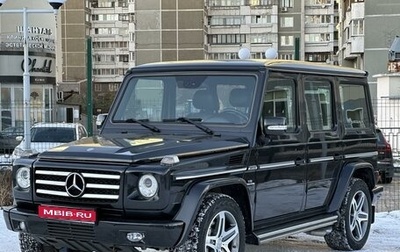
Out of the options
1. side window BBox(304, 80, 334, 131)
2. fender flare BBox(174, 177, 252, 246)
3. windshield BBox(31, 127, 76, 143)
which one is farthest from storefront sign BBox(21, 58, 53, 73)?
fender flare BBox(174, 177, 252, 246)

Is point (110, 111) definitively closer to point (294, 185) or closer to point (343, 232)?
point (294, 185)

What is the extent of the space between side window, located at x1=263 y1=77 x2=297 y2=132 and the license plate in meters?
2.01

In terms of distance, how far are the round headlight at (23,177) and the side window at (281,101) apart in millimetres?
2227

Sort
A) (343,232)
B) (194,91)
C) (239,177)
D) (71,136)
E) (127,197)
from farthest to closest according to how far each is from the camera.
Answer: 1. (71,136)
2. (343,232)
3. (194,91)
4. (239,177)
5. (127,197)

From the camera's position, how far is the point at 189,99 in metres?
6.41

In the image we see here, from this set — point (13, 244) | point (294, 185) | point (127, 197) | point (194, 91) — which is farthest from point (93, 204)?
point (13, 244)

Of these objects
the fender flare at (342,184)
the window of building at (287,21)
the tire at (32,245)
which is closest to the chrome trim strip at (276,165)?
the fender flare at (342,184)

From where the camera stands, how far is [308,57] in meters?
84.9

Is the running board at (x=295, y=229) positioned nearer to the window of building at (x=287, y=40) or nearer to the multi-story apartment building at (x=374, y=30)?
the multi-story apartment building at (x=374, y=30)

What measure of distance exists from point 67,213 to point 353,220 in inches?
149

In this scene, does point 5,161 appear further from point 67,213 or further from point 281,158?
point 67,213

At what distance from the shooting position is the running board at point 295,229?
5957 millimetres

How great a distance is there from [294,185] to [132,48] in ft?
263

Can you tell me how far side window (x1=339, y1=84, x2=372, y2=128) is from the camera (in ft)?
24.8
